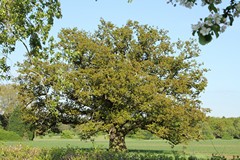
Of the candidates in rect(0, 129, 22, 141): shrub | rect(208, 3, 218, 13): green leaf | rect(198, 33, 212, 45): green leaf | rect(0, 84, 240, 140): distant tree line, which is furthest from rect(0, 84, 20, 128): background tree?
rect(198, 33, 212, 45): green leaf

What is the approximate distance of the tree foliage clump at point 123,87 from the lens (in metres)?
25.8

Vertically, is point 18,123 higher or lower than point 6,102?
lower

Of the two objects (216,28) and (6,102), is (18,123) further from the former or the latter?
(216,28)

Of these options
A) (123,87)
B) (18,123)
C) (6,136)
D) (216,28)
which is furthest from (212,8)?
(18,123)

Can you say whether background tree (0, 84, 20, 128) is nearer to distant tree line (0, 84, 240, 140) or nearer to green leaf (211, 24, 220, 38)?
distant tree line (0, 84, 240, 140)

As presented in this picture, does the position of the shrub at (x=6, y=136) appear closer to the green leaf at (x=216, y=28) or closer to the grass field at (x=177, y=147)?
the grass field at (x=177, y=147)

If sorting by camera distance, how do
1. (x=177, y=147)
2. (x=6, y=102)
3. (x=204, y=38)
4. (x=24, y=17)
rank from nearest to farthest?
(x=204, y=38), (x=24, y=17), (x=177, y=147), (x=6, y=102)

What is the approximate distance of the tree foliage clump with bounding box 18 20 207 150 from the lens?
2583 cm

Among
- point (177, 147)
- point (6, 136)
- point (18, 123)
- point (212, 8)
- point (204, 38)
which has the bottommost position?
point (204, 38)

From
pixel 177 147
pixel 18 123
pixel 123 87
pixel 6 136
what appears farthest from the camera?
pixel 18 123

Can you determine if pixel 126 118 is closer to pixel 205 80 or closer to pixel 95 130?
pixel 95 130

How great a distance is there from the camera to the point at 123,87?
25641 mm

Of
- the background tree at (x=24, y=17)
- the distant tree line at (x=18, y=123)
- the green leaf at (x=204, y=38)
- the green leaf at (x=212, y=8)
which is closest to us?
the green leaf at (x=204, y=38)

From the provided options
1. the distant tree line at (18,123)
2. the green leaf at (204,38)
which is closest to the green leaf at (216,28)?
the green leaf at (204,38)
